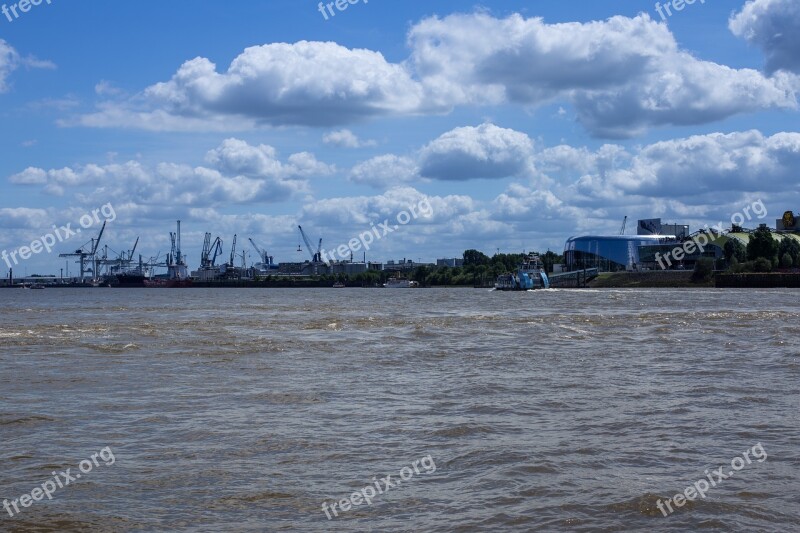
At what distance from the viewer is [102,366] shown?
30438 mm

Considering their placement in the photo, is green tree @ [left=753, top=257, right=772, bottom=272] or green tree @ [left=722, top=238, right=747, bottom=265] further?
green tree @ [left=722, top=238, right=747, bottom=265]

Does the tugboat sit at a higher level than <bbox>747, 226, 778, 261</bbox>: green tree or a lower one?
lower

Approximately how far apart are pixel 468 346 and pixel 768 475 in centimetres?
2541

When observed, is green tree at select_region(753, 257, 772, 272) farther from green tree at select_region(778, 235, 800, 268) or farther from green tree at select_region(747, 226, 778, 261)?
green tree at select_region(778, 235, 800, 268)

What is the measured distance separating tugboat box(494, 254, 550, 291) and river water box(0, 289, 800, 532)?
438ft

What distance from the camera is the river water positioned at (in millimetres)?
11781

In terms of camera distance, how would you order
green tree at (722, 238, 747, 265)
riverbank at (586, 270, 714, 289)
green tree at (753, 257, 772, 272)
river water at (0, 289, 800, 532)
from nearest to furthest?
1. river water at (0, 289, 800, 532)
2. green tree at (753, 257, 772, 272)
3. riverbank at (586, 270, 714, 289)
4. green tree at (722, 238, 747, 265)

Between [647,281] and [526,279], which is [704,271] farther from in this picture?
[526,279]

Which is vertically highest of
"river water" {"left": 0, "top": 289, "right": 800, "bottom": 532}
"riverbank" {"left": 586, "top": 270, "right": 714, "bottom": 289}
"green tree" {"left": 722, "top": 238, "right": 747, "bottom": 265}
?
"green tree" {"left": 722, "top": 238, "right": 747, "bottom": 265}

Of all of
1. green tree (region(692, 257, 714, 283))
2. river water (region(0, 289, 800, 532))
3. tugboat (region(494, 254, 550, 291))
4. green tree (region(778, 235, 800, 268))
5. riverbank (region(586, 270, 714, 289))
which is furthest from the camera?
green tree (region(778, 235, 800, 268))

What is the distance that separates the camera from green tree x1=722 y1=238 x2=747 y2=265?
605ft

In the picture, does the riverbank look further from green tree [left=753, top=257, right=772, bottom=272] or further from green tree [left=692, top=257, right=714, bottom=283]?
green tree [left=753, top=257, right=772, bottom=272]

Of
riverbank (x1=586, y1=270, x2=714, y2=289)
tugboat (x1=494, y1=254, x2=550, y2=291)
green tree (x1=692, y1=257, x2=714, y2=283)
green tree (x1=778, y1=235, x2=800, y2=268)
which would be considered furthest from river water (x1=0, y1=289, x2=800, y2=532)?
green tree (x1=778, y1=235, x2=800, y2=268)

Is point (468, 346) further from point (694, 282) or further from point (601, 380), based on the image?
point (694, 282)
